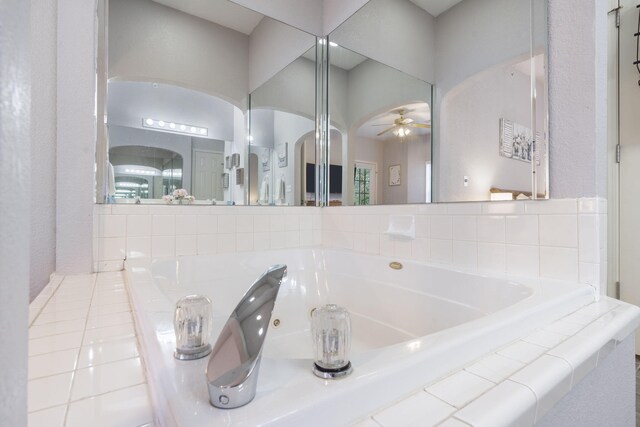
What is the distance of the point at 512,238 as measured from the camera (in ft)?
3.89

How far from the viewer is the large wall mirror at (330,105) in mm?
1298

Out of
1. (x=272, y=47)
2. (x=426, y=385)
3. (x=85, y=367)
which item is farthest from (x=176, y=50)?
(x=426, y=385)

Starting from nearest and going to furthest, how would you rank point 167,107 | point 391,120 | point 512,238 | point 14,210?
point 14,210 → point 512,238 → point 167,107 → point 391,120

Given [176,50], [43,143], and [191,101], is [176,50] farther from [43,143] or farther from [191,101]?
[43,143]

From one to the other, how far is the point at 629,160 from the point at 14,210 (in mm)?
2679

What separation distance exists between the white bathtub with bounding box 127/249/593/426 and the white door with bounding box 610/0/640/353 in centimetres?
136

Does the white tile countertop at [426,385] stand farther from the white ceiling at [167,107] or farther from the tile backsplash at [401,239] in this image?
the white ceiling at [167,107]

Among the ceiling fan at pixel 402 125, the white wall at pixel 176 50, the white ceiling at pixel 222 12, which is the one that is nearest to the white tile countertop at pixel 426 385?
the ceiling fan at pixel 402 125

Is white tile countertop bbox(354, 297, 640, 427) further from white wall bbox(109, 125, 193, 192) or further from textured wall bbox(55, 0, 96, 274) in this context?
white wall bbox(109, 125, 193, 192)

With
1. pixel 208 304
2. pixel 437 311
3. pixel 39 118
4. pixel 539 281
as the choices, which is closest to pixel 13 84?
pixel 208 304

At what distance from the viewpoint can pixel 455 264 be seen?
1.37 metres

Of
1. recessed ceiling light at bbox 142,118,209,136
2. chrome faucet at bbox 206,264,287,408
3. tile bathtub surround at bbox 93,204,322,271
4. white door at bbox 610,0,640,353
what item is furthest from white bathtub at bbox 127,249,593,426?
white door at bbox 610,0,640,353

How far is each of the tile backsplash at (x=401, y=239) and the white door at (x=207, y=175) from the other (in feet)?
0.31

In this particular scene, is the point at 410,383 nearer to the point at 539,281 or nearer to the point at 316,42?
the point at 539,281
